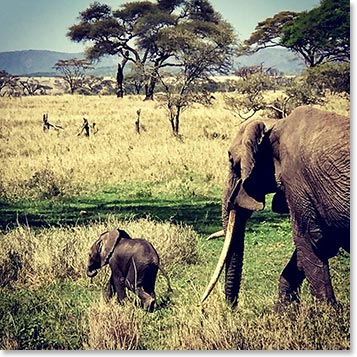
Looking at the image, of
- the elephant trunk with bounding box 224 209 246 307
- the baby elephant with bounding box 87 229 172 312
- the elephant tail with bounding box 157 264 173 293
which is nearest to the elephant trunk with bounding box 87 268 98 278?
the baby elephant with bounding box 87 229 172 312

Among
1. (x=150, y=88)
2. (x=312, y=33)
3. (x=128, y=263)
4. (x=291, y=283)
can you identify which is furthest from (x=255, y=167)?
(x=150, y=88)

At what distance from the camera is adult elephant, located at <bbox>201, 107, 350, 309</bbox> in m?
3.44

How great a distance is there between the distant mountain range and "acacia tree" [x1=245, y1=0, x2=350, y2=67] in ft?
0.28

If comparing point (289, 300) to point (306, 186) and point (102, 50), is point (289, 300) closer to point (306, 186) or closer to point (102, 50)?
point (306, 186)

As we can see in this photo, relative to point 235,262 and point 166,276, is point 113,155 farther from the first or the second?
point 235,262

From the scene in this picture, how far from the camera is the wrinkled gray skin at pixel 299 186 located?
3.44 meters

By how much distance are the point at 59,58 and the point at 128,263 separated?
7.48ft

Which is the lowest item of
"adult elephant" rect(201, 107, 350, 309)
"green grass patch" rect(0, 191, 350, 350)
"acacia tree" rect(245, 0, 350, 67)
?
"green grass patch" rect(0, 191, 350, 350)

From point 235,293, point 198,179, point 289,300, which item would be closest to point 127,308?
point 235,293

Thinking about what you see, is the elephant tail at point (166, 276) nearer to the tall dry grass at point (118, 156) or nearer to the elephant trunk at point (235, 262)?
the elephant trunk at point (235, 262)

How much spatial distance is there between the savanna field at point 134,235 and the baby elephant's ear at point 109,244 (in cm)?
31

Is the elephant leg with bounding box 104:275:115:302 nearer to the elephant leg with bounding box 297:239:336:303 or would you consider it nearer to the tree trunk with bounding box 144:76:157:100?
the elephant leg with bounding box 297:239:336:303

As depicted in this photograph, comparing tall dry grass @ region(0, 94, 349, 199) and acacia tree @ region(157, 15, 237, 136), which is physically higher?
acacia tree @ region(157, 15, 237, 136)

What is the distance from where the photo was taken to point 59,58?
18.0ft
